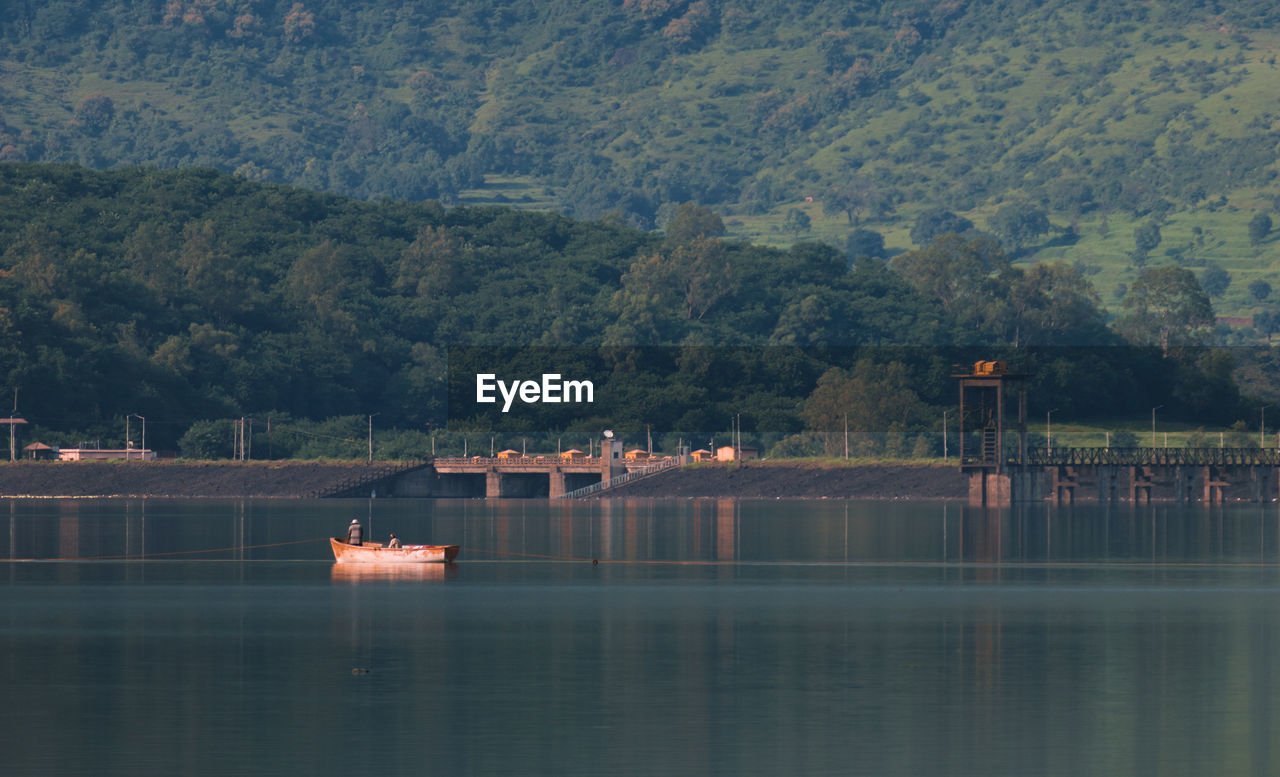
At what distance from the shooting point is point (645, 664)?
54656mm

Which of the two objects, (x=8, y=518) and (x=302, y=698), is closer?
(x=302, y=698)

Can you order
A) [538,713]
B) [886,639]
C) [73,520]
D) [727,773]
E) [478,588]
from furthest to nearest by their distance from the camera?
[73,520], [478,588], [886,639], [538,713], [727,773]

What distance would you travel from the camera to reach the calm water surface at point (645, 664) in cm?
3978

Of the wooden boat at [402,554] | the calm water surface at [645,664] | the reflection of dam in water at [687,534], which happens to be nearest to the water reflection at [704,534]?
the reflection of dam in water at [687,534]

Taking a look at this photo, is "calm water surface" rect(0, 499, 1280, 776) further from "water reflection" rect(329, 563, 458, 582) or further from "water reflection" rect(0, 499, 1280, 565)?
"water reflection" rect(0, 499, 1280, 565)

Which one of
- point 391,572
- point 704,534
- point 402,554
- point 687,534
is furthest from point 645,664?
point 704,534

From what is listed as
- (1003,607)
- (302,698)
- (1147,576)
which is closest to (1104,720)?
(302,698)

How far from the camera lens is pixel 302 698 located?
47.1 m

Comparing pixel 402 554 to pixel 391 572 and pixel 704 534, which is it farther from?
pixel 704 534

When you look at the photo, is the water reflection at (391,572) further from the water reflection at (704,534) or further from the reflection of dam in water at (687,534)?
the reflection of dam in water at (687,534)

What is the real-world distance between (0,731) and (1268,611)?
46418mm

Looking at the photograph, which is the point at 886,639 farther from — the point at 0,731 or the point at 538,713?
the point at 0,731

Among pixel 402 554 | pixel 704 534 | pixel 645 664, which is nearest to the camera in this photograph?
pixel 645 664

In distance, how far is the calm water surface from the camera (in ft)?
131
